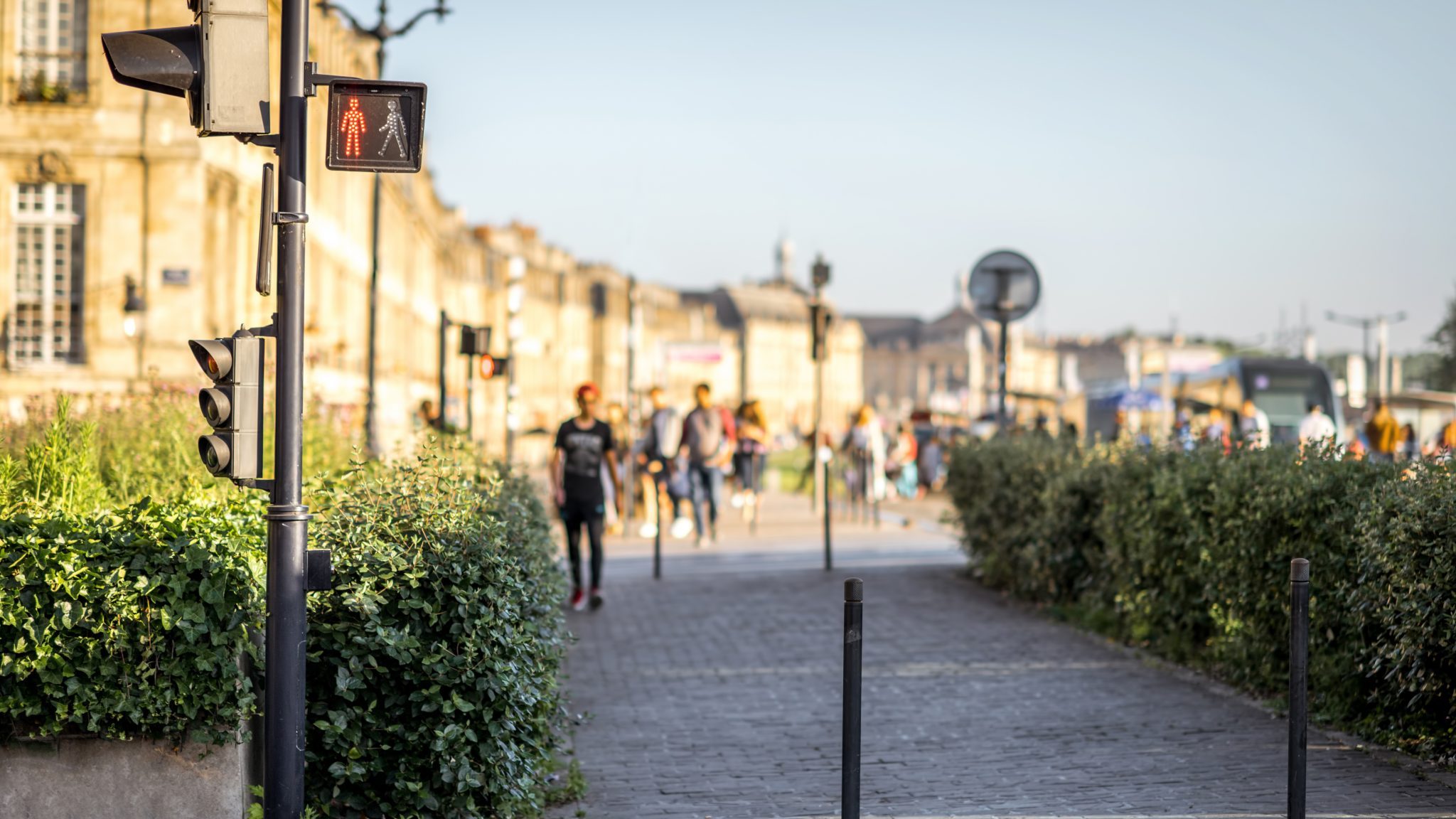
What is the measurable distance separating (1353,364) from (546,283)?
72.4 m

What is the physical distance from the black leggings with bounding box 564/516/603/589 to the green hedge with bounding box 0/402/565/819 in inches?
263

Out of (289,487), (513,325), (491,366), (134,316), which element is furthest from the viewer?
(134,316)

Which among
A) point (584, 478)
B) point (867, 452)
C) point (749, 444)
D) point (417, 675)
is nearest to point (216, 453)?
point (417, 675)

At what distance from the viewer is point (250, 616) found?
19.3ft

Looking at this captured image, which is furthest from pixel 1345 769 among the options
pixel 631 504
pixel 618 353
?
pixel 618 353

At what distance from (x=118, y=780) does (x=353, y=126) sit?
8.12ft

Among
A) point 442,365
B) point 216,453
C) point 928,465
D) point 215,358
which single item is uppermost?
point 442,365

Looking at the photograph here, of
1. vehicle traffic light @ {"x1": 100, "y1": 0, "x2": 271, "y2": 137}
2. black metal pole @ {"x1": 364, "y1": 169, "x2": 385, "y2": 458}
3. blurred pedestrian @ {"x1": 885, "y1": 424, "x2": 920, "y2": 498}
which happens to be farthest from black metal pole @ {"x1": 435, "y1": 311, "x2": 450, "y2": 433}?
blurred pedestrian @ {"x1": 885, "y1": 424, "x2": 920, "y2": 498}

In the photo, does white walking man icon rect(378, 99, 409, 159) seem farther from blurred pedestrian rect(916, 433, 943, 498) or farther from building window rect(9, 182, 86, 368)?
blurred pedestrian rect(916, 433, 943, 498)

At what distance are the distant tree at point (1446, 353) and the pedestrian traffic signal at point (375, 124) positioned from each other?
240 feet

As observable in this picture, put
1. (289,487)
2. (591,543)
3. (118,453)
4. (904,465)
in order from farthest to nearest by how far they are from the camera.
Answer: (904,465) → (591,543) → (118,453) → (289,487)

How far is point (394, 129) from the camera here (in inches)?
241

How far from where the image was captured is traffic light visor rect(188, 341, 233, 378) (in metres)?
5.88

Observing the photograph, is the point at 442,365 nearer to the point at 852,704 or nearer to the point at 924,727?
the point at 924,727
